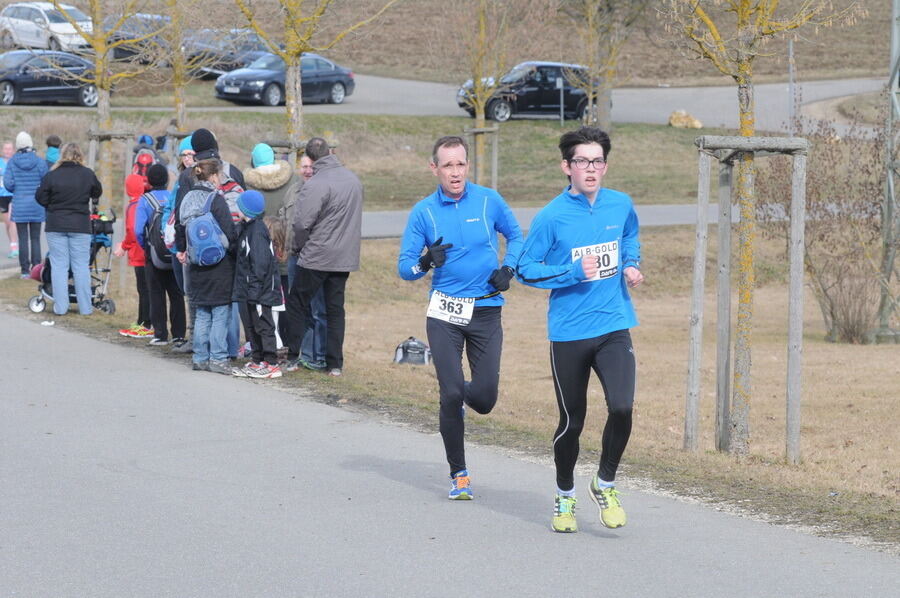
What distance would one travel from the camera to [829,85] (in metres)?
51.7

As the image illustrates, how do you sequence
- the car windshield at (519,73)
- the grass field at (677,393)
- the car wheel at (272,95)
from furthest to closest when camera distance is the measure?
the car windshield at (519,73) < the car wheel at (272,95) < the grass field at (677,393)

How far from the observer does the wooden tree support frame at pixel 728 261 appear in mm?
9148

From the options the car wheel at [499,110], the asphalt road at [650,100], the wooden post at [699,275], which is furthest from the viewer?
the asphalt road at [650,100]

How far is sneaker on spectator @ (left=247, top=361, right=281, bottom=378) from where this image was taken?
11586mm

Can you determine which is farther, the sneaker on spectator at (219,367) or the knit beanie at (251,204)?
the sneaker on spectator at (219,367)

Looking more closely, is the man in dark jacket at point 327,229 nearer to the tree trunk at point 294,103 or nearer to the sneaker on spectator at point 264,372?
the sneaker on spectator at point 264,372

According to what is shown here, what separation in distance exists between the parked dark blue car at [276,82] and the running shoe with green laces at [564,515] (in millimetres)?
32263

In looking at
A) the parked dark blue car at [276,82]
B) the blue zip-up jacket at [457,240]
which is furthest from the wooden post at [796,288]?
the parked dark blue car at [276,82]

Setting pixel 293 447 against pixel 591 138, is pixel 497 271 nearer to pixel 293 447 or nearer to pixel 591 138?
pixel 591 138

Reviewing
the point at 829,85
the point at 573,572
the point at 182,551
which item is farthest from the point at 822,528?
the point at 829,85

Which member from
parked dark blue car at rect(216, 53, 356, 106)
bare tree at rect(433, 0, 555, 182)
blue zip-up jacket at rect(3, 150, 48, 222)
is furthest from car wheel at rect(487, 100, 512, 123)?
blue zip-up jacket at rect(3, 150, 48, 222)

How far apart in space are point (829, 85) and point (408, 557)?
159 ft

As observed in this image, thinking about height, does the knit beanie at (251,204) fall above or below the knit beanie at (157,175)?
below

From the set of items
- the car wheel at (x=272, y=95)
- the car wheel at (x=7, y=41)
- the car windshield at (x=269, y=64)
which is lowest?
the car wheel at (x=272, y=95)
